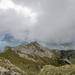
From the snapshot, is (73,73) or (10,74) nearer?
(73,73)

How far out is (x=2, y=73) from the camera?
15.1 meters

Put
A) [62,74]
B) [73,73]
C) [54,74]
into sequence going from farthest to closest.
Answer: [54,74]
[62,74]
[73,73]

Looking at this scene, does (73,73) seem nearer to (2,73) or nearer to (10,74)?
(10,74)

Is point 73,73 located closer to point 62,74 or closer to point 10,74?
point 62,74

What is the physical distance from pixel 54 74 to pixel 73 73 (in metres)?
4.73

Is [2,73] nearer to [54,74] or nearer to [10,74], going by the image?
[10,74]

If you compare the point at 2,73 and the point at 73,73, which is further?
the point at 2,73

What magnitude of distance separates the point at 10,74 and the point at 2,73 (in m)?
2.04

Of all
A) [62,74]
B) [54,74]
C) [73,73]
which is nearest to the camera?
[73,73]

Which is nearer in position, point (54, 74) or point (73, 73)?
point (73, 73)

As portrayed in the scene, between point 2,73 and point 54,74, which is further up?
point 2,73

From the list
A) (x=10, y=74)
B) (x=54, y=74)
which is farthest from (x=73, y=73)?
(x=10, y=74)

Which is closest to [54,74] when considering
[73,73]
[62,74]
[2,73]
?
[62,74]

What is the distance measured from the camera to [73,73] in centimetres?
1338
